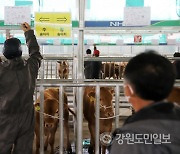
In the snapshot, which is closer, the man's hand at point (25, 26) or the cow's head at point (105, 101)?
the man's hand at point (25, 26)

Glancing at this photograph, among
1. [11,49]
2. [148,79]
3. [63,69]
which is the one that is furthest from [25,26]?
[63,69]

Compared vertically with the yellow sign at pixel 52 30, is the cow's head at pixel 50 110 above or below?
below

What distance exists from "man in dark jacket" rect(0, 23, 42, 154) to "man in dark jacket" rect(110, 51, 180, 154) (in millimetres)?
1669

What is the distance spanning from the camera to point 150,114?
154cm

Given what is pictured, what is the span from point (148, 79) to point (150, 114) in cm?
16

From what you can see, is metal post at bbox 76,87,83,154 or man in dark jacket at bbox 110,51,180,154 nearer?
man in dark jacket at bbox 110,51,180,154

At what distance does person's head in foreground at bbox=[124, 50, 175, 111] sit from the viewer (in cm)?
157

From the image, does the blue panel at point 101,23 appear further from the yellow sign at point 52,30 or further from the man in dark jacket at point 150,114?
the man in dark jacket at point 150,114

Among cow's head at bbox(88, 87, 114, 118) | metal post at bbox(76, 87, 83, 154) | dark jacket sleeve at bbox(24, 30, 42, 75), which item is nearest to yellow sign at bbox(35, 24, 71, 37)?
dark jacket sleeve at bbox(24, 30, 42, 75)

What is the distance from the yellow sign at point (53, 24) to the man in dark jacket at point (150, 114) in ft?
6.21

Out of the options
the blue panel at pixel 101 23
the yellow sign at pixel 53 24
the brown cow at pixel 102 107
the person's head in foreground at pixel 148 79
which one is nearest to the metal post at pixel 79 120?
the brown cow at pixel 102 107

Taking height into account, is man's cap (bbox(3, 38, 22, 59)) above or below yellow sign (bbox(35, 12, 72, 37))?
below

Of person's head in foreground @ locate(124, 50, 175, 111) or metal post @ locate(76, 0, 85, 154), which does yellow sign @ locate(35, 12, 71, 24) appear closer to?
metal post @ locate(76, 0, 85, 154)

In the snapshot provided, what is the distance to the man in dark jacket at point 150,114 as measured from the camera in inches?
60.2
